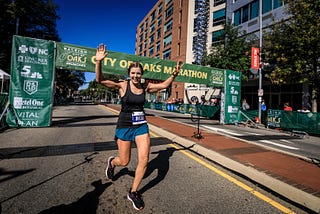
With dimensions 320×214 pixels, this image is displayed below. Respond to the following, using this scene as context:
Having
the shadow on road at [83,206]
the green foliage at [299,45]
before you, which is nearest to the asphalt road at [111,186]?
the shadow on road at [83,206]

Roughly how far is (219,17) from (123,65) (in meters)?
27.2

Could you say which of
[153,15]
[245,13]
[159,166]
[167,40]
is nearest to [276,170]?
[159,166]

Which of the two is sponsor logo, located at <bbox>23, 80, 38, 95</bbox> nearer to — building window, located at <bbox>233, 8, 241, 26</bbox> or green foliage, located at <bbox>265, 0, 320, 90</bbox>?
green foliage, located at <bbox>265, 0, 320, 90</bbox>

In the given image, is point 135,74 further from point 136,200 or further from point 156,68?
point 156,68

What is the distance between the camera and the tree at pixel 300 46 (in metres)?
14.2

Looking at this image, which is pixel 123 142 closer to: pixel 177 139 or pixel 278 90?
pixel 177 139

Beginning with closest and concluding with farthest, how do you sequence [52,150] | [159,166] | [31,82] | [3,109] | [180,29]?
[159,166]
[52,150]
[31,82]
[3,109]
[180,29]

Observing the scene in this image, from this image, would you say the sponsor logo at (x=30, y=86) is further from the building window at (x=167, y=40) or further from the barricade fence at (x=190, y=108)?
the building window at (x=167, y=40)

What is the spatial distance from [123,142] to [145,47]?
218 feet

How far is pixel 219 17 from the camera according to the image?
3397cm

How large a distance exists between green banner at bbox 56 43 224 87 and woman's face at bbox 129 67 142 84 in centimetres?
865

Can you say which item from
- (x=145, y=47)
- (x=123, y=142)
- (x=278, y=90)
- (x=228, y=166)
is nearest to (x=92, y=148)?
(x=123, y=142)

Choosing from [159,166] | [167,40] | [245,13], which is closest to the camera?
[159,166]

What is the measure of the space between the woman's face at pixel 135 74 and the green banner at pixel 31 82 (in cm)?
823
